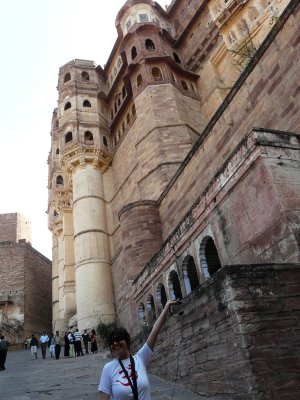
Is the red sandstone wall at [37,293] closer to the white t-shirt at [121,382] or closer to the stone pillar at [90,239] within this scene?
the stone pillar at [90,239]

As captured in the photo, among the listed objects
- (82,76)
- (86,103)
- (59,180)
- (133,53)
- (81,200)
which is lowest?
(81,200)

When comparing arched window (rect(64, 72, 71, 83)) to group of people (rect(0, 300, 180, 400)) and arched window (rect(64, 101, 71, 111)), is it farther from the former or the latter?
group of people (rect(0, 300, 180, 400))

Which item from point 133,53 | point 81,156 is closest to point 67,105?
point 81,156

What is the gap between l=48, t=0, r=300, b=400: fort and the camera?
13.2ft

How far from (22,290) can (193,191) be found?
2141 cm

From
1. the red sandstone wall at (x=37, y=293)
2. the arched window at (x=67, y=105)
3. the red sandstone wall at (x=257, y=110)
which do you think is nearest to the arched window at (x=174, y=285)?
the red sandstone wall at (x=257, y=110)

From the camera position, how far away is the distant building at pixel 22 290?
1048 inches

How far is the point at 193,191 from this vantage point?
11953 mm

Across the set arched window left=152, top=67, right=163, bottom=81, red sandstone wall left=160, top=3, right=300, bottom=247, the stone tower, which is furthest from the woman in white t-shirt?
arched window left=152, top=67, right=163, bottom=81

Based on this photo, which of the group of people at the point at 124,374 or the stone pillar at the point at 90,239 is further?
the stone pillar at the point at 90,239

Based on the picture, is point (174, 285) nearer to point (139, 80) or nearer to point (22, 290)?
point (139, 80)

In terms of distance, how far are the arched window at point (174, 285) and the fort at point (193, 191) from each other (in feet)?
0.12

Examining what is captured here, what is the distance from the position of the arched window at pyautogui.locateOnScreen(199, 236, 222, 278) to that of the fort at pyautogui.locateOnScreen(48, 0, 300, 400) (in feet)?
0.12

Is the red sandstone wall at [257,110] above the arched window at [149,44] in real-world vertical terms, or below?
A: below
